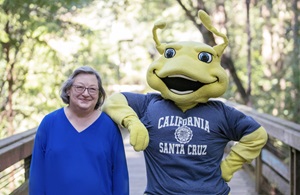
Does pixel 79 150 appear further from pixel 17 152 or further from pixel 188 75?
pixel 17 152

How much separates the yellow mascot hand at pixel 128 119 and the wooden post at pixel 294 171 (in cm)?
154

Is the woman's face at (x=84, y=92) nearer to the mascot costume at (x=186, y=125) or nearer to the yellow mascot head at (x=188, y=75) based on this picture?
the mascot costume at (x=186, y=125)

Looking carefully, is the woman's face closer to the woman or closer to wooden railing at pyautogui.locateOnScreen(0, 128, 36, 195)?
the woman

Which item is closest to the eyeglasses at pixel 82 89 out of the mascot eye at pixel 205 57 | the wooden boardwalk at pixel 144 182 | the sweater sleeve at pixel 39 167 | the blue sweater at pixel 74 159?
the blue sweater at pixel 74 159

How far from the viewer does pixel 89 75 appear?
92.7 inches

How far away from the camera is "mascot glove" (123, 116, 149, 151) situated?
7.91 ft

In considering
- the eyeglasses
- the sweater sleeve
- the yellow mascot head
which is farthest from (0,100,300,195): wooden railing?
the yellow mascot head

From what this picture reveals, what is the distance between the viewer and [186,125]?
2.46 metres

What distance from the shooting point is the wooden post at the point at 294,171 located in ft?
11.6

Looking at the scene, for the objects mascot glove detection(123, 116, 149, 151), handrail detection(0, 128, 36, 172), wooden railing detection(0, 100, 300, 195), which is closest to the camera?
mascot glove detection(123, 116, 149, 151)

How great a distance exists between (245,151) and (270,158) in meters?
2.44

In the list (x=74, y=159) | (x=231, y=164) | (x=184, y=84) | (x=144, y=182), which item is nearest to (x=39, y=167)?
(x=74, y=159)

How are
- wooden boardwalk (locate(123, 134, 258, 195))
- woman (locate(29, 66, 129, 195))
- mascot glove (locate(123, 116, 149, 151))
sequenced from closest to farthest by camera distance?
1. woman (locate(29, 66, 129, 195))
2. mascot glove (locate(123, 116, 149, 151))
3. wooden boardwalk (locate(123, 134, 258, 195))

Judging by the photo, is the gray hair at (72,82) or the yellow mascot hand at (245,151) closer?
the gray hair at (72,82)
